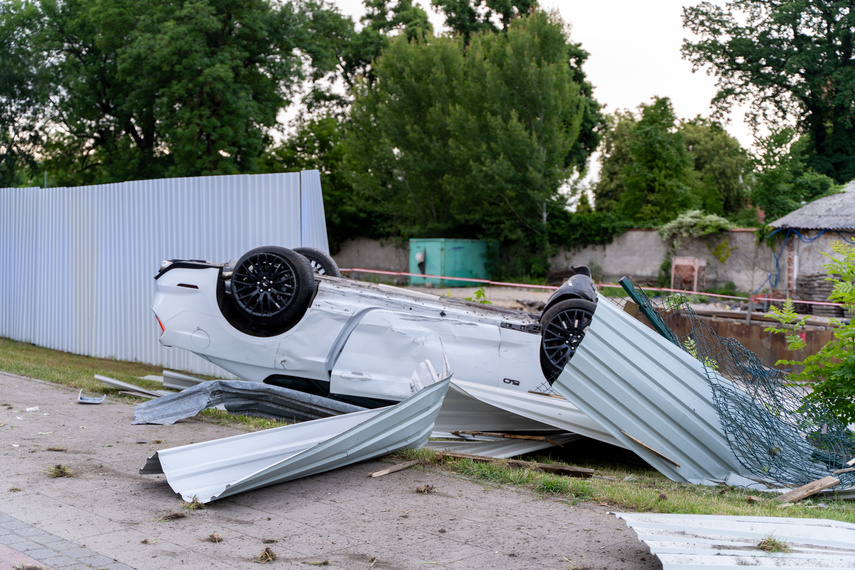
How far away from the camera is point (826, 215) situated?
21.9 m

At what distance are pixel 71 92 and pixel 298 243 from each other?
29.4 m

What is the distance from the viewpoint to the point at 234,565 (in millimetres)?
3637

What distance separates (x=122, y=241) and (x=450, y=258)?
19574mm

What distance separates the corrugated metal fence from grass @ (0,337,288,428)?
310mm

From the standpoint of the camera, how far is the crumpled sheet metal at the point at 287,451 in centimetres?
471

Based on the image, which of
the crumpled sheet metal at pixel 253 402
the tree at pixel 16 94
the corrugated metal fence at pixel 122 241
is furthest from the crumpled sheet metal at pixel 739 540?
the tree at pixel 16 94

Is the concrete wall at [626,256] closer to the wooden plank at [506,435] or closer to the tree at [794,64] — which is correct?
the tree at [794,64]

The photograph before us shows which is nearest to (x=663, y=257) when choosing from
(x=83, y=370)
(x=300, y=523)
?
(x=83, y=370)

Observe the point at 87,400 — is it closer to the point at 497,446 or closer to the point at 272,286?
the point at 272,286

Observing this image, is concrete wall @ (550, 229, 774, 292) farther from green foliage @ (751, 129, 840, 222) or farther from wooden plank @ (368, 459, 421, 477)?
wooden plank @ (368, 459, 421, 477)

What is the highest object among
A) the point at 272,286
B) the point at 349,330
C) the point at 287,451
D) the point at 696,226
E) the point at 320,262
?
the point at 696,226

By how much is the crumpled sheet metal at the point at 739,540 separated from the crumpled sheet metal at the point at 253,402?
3.82 m

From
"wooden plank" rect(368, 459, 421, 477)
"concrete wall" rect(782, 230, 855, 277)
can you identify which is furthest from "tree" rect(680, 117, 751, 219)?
"wooden plank" rect(368, 459, 421, 477)

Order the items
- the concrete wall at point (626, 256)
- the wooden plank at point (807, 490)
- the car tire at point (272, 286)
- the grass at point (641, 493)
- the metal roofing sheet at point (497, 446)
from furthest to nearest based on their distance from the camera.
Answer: the concrete wall at point (626, 256) → the car tire at point (272, 286) → the metal roofing sheet at point (497, 446) → the wooden plank at point (807, 490) → the grass at point (641, 493)
